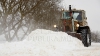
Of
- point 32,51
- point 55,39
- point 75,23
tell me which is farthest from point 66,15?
point 32,51

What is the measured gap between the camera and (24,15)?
24156mm


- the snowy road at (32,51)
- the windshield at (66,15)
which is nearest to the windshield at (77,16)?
the windshield at (66,15)

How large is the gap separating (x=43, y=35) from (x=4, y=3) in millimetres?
10547

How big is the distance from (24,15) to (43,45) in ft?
44.7

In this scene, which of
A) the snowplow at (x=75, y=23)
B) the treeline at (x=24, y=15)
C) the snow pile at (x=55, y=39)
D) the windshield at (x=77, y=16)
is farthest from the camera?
the treeline at (x=24, y=15)

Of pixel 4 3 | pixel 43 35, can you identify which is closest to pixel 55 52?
pixel 43 35

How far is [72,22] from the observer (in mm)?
14641

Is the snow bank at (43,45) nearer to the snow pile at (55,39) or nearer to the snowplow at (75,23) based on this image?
the snow pile at (55,39)

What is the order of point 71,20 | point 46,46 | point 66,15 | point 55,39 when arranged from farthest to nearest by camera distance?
point 66,15 → point 71,20 → point 55,39 → point 46,46

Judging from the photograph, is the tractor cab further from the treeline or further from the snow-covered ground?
the treeline

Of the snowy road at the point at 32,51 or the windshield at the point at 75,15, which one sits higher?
the windshield at the point at 75,15

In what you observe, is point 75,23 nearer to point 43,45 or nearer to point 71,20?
point 71,20

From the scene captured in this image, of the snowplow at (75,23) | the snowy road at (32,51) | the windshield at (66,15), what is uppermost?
the windshield at (66,15)

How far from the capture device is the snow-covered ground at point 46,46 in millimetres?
9867
